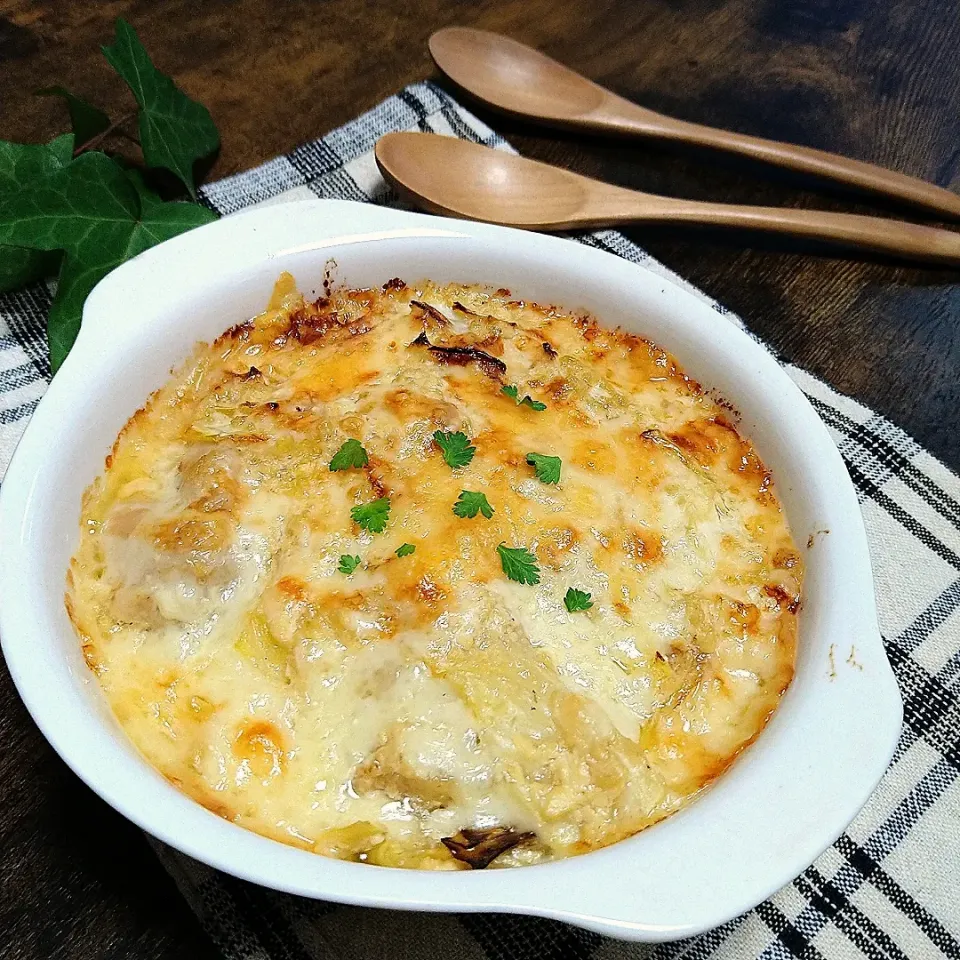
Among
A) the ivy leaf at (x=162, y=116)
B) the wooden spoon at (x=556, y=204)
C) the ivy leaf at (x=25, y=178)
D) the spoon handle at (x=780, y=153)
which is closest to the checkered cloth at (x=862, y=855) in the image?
the ivy leaf at (x=25, y=178)

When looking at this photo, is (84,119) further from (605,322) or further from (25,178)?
(605,322)

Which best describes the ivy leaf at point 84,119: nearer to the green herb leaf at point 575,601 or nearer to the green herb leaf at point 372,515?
the green herb leaf at point 372,515

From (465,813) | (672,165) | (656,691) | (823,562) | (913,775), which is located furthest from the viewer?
(672,165)

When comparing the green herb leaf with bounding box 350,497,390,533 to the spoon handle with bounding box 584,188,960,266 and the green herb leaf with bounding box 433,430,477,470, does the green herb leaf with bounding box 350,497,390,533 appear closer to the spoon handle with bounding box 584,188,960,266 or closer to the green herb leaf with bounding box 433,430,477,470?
the green herb leaf with bounding box 433,430,477,470

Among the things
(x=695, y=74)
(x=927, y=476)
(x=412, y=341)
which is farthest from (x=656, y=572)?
(x=695, y=74)

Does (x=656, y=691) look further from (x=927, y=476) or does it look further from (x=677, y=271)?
(x=677, y=271)

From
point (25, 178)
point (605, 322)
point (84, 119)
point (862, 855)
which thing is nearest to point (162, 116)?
point (84, 119)

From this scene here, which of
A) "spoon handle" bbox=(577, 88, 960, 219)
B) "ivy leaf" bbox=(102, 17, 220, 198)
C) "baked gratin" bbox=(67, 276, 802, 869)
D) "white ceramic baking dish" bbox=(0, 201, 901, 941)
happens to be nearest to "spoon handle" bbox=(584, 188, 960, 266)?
"spoon handle" bbox=(577, 88, 960, 219)

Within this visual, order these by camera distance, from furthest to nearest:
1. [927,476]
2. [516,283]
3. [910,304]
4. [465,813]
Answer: [910,304] < [927,476] < [516,283] < [465,813]
